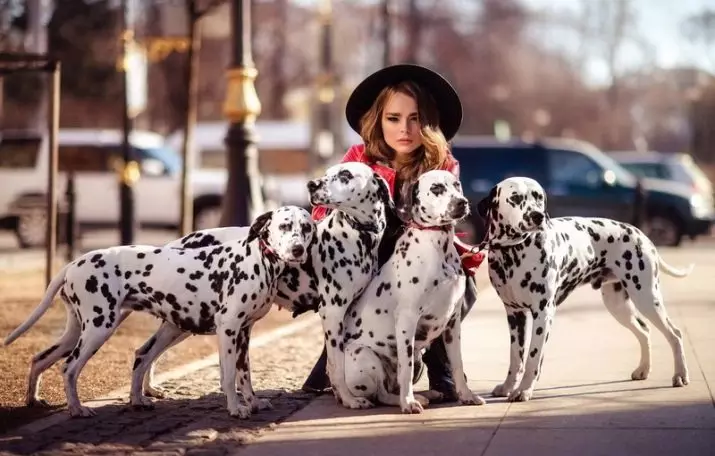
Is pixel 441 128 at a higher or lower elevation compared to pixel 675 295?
higher

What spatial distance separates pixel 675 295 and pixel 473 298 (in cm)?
678

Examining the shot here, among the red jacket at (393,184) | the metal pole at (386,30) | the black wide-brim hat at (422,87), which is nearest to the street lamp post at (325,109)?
the metal pole at (386,30)

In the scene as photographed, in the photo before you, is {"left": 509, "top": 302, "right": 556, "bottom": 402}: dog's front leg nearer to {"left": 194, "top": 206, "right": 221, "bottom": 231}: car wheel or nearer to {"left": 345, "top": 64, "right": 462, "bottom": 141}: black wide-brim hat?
{"left": 345, "top": 64, "right": 462, "bottom": 141}: black wide-brim hat

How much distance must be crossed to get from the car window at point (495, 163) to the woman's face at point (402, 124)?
657 inches

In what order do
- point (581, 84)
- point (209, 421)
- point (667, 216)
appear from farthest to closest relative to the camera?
point (581, 84) < point (667, 216) < point (209, 421)

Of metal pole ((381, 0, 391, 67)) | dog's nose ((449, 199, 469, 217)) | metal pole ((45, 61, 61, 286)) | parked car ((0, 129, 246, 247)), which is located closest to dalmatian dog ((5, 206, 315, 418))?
dog's nose ((449, 199, 469, 217))

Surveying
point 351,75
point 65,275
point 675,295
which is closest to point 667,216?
→ point 675,295

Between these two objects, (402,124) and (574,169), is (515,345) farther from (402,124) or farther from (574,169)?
(574,169)

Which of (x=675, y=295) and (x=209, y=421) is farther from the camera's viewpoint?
(x=675, y=295)

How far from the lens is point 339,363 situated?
25.1 ft

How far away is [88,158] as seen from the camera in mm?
27312

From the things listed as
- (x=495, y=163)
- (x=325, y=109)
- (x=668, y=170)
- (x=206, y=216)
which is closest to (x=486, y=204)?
(x=495, y=163)

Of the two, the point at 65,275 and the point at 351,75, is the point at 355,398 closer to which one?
the point at 65,275

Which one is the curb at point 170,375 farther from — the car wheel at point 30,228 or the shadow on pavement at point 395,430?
the car wheel at point 30,228
